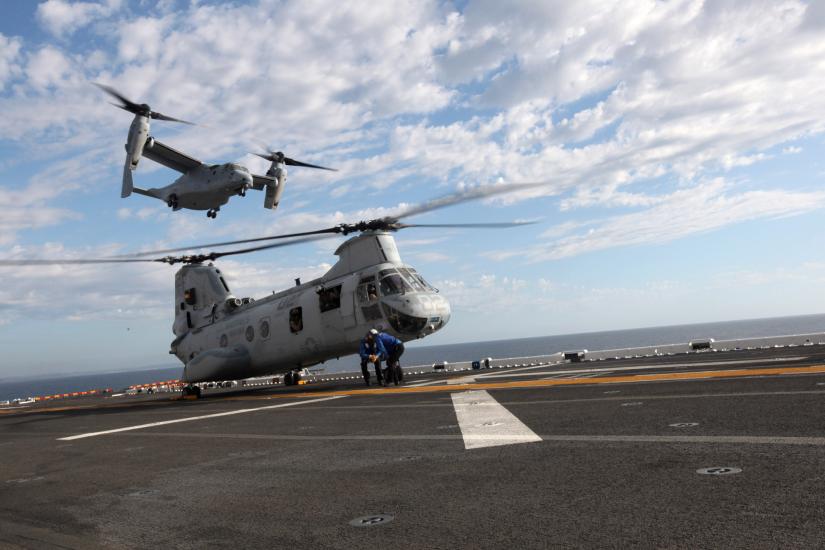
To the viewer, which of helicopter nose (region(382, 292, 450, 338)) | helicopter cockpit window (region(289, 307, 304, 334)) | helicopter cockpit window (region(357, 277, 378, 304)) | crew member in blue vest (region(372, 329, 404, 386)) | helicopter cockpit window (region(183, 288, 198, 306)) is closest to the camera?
crew member in blue vest (region(372, 329, 404, 386))

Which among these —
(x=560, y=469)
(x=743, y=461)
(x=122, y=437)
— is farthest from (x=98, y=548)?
(x=122, y=437)

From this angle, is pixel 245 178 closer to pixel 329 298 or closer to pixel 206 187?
pixel 206 187

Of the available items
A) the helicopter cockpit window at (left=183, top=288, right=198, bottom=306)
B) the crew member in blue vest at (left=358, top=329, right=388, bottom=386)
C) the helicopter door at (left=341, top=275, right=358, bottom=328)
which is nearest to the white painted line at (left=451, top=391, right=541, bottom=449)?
the crew member in blue vest at (left=358, top=329, right=388, bottom=386)

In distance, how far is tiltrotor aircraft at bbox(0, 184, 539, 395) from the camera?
21.8 meters

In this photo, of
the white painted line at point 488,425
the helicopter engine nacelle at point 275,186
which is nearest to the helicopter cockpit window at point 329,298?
the helicopter engine nacelle at point 275,186

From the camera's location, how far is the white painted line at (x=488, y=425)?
8188 mm

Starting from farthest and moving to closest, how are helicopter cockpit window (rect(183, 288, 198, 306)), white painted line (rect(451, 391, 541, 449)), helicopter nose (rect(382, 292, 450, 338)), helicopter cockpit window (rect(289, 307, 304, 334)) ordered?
1. helicopter cockpit window (rect(183, 288, 198, 306))
2. helicopter cockpit window (rect(289, 307, 304, 334))
3. helicopter nose (rect(382, 292, 450, 338))
4. white painted line (rect(451, 391, 541, 449))

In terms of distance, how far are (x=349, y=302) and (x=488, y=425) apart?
13.6 m

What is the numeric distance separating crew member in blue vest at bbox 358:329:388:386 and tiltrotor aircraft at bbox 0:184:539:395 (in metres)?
0.95

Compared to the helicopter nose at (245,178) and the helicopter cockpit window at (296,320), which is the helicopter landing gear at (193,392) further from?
the helicopter nose at (245,178)

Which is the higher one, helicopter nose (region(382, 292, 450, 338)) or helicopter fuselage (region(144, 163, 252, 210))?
helicopter fuselage (region(144, 163, 252, 210))

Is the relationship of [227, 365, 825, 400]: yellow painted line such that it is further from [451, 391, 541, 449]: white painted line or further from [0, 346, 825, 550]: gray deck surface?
[451, 391, 541, 449]: white painted line

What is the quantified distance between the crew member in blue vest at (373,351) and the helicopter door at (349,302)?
1.34 metres

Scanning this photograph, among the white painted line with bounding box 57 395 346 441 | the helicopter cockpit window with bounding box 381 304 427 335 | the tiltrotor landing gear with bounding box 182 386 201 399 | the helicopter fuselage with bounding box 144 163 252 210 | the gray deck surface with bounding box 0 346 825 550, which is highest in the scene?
the helicopter fuselage with bounding box 144 163 252 210
